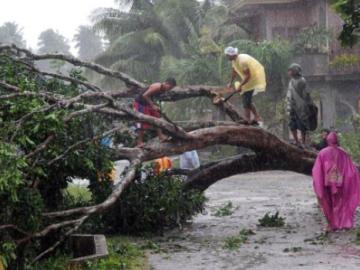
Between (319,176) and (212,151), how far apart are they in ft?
51.9

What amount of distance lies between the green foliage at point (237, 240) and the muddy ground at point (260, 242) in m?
0.07

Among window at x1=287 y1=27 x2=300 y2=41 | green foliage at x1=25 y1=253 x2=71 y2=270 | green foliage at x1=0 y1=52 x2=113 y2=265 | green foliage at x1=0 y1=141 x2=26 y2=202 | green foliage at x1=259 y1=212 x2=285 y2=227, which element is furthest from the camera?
window at x1=287 y1=27 x2=300 y2=41

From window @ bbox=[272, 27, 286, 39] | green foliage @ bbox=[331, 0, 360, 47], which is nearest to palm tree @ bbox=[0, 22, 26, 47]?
window @ bbox=[272, 27, 286, 39]

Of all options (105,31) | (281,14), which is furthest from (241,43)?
(105,31)

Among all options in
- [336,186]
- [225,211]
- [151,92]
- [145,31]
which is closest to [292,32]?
[145,31]

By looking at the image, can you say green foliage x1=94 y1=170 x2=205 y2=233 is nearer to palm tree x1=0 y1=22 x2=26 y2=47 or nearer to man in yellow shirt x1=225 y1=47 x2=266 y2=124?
man in yellow shirt x1=225 y1=47 x2=266 y2=124

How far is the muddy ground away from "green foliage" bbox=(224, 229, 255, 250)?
0.07m

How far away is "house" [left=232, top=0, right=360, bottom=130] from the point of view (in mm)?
23234

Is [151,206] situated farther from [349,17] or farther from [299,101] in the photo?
[349,17]

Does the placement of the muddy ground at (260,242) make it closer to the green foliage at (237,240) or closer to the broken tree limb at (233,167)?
the green foliage at (237,240)

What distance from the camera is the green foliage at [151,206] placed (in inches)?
379

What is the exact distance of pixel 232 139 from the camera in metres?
10.5

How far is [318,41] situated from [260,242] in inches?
591

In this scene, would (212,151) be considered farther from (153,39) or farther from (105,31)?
(105,31)
